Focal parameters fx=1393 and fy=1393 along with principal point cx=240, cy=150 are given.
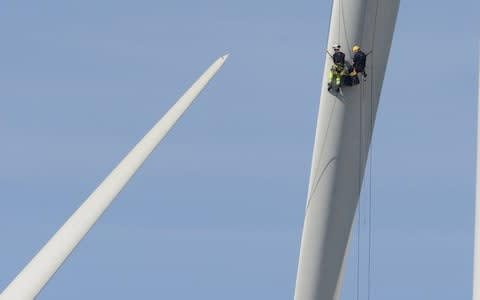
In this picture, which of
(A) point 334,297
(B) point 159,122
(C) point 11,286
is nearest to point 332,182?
(A) point 334,297

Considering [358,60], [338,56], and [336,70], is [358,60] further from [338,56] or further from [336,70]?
[338,56]

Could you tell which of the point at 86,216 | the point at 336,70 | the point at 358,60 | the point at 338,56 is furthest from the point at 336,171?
the point at 86,216

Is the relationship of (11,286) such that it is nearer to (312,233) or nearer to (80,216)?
(80,216)

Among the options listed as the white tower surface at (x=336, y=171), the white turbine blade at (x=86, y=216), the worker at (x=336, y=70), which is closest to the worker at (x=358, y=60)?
the worker at (x=336, y=70)

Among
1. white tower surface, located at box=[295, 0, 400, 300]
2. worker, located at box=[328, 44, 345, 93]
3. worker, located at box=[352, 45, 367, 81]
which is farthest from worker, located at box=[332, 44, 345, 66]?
white tower surface, located at box=[295, 0, 400, 300]

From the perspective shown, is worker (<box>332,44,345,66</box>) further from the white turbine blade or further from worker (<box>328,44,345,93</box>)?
the white turbine blade

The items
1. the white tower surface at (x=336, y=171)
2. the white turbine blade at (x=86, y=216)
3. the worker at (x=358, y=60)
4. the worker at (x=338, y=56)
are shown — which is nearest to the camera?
the white turbine blade at (x=86, y=216)

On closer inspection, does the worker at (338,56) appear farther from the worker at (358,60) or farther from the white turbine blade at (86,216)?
A: the white turbine blade at (86,216)
